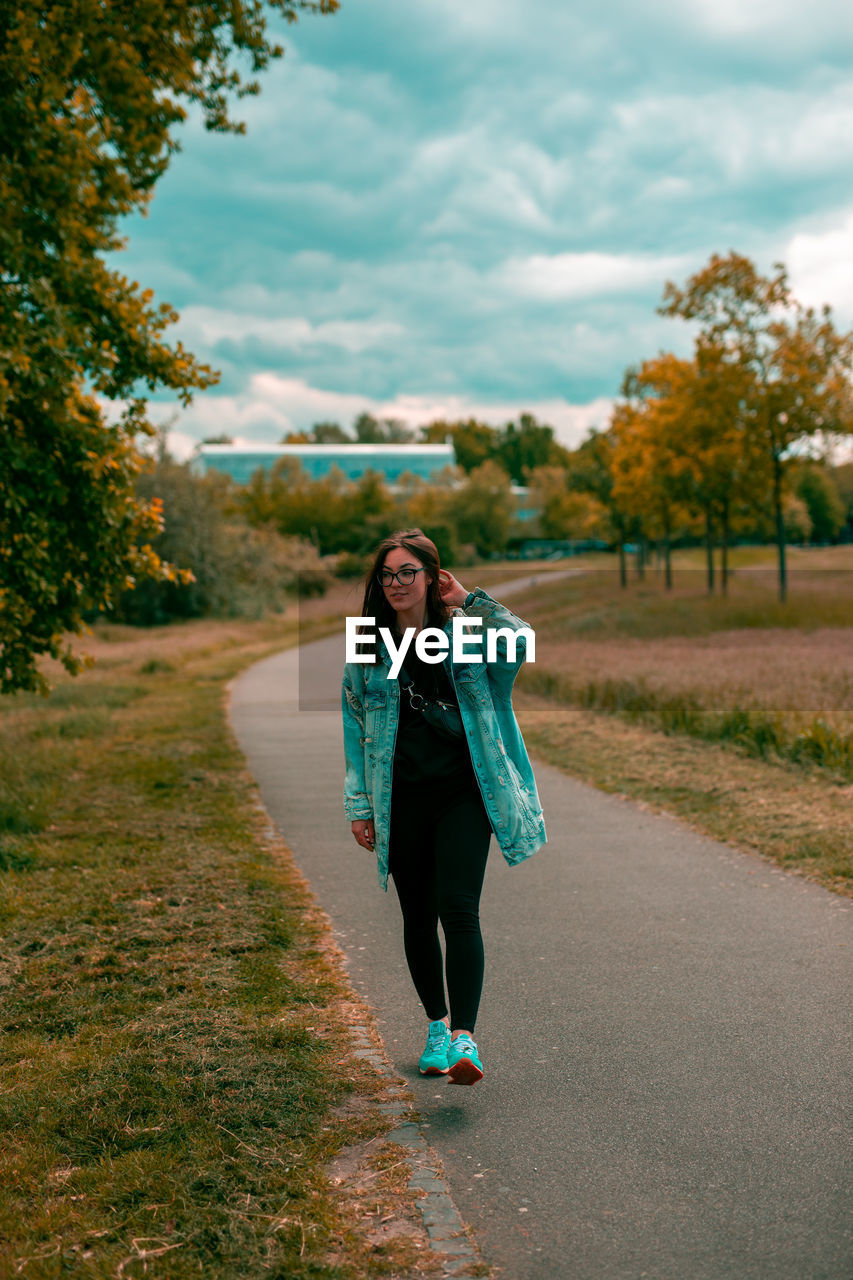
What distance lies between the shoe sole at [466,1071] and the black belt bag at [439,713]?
3.48 ft

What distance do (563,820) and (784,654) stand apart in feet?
34.1

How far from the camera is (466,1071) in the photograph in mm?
3541

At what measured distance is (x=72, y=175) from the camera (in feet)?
30.5

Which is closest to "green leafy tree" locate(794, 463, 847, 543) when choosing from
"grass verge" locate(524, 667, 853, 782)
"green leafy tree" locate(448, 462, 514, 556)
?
"green leafy tree" locate(448, 462, 514, 556)

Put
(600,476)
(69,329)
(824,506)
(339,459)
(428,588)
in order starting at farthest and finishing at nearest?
(339,459) < (824,506) < (600,476) < (69,329) < (428,588)

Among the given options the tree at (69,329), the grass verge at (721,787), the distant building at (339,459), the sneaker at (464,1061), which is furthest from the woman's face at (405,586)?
the distant building at (339,459)

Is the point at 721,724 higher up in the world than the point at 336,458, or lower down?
lower down

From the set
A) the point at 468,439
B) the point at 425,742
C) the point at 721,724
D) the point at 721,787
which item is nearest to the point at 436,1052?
the point at 425,742

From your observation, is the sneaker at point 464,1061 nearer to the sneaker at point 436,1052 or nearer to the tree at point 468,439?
the sneaker at point 436,1052

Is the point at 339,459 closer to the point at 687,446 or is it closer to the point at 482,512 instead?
the point at 482,512

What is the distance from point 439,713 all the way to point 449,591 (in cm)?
44

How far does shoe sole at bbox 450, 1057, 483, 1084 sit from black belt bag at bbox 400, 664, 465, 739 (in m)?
1.06

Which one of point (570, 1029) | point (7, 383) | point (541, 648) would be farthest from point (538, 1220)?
point (541, 648)

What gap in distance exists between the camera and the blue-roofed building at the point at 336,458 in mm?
118875
